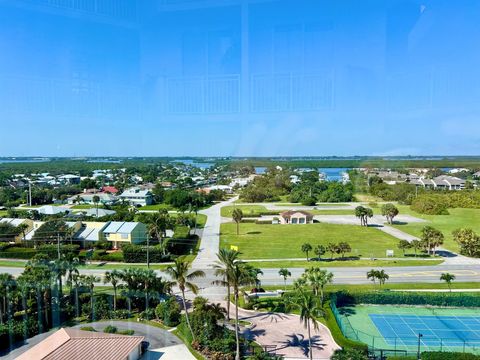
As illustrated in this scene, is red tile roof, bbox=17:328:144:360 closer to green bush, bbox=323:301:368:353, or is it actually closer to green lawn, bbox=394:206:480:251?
green bush, bbox=323:301:368:353

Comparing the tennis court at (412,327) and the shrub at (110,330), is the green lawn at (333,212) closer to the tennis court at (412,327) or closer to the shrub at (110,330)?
the tennis court at (412,327)

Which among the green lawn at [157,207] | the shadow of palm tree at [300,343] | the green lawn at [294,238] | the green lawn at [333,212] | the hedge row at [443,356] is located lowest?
the green lawn at [294,238]

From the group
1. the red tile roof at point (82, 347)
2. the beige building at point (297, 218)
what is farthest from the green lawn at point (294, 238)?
the red tile roof at point (82, 347)

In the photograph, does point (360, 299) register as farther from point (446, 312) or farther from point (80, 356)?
point (80, 356)

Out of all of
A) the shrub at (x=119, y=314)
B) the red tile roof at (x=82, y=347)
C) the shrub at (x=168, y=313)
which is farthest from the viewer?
the shrub at (x=119, y=314)

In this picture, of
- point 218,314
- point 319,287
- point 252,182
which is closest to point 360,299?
point 319,287

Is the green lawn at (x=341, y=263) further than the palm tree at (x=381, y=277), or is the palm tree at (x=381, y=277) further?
the green lawn at (x=341, y=263)
